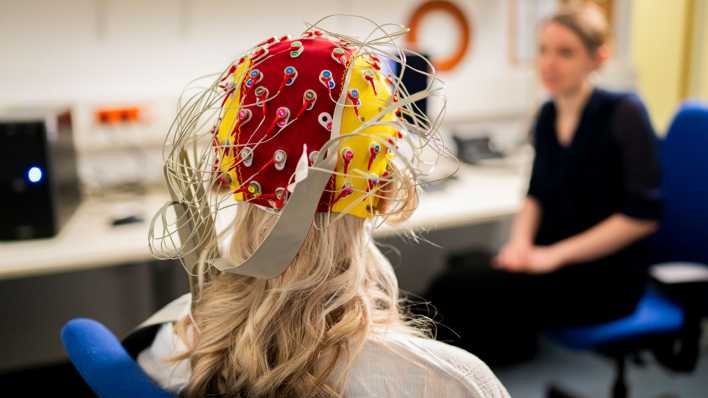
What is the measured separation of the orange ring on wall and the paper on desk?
1.27 metres

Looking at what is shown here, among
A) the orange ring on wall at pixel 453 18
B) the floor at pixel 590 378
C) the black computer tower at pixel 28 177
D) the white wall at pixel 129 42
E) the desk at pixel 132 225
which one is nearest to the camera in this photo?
the desk at pixel 132 225

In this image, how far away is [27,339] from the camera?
104 inches

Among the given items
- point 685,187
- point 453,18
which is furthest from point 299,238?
point 453,18

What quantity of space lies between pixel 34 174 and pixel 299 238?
1.41 metres

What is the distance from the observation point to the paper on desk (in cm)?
181

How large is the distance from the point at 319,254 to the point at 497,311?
1.26m

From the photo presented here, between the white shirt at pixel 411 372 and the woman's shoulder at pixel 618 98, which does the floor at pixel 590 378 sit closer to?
the woman's shoulder at pixel 618 98

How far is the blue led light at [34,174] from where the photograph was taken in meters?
1.94

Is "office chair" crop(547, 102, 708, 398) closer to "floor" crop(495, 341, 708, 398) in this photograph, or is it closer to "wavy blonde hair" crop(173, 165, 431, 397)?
"floor" crop(495, 341, 708, 398)

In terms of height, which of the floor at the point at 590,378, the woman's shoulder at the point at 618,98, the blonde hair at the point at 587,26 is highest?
the blonde hair at the point at 587,26

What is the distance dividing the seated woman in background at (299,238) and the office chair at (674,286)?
1.12 meters

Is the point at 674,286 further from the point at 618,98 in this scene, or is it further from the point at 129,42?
the point at 129,42

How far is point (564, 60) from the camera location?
6.81 feet

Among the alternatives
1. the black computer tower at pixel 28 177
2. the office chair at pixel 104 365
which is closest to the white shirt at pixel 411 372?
the office chair at pixel 104 365
